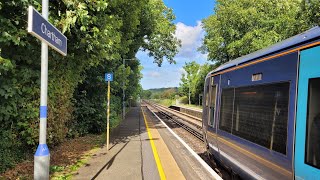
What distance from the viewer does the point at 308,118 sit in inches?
163

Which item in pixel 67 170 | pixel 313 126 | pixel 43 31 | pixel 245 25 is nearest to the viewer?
pixel 313 126

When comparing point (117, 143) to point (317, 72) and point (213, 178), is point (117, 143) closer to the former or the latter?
point (213, 178)

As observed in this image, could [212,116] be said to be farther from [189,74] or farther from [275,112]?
[189,74]

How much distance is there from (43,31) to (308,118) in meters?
3.69

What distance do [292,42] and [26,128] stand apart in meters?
7.44

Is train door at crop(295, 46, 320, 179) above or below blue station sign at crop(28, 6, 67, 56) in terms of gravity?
below

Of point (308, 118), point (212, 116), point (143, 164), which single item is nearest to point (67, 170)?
point (143, 164)

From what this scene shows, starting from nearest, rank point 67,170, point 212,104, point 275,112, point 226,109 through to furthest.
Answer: point 275,112, point 226,109, point 67,170, point 212,104

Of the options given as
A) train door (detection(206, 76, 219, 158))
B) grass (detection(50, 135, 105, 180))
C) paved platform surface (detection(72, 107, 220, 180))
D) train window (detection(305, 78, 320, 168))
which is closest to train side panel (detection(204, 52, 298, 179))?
train window (detection(305, 78, 320, 168))

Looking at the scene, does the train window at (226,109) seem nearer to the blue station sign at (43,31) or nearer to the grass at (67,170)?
the blue station sign at (43,31)

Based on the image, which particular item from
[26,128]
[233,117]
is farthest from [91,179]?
[233,117]

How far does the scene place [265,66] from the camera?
5738mm

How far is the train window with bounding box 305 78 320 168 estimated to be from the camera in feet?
13.0

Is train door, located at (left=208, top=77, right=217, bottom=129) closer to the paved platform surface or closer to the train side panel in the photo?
the train side panel
